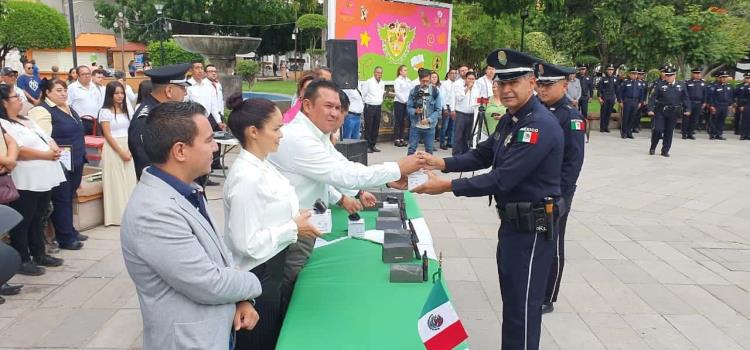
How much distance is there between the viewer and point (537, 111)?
3.20 metres

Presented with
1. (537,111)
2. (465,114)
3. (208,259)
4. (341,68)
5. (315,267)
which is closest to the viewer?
(208,259)

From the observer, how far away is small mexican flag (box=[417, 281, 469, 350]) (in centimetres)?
235

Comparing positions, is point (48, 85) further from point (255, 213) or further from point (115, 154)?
point (255, 213)

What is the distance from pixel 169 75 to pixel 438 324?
293cm

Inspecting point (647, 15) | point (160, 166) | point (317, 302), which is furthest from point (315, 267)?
point (647, 15)

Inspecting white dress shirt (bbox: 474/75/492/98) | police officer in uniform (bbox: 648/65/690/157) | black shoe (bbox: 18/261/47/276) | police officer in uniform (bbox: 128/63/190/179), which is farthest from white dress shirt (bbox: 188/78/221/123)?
police officer in uniform (bbox: 648/65/690/157)

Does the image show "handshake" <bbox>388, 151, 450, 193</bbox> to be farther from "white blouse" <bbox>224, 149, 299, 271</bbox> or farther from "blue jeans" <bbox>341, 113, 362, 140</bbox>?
"blue jeans" <bbox>341, 113, 362, 140</bbox>

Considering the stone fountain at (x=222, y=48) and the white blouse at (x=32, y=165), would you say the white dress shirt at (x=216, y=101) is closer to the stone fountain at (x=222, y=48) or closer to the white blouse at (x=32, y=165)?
the white blouse at (x=32, y=165)

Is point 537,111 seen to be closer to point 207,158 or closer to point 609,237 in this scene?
point 207,158

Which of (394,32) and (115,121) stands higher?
(394,32)

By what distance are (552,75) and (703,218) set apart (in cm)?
488

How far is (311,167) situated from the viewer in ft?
11.2

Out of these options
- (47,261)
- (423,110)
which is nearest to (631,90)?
(423,110)

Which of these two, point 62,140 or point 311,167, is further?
point 62,140
